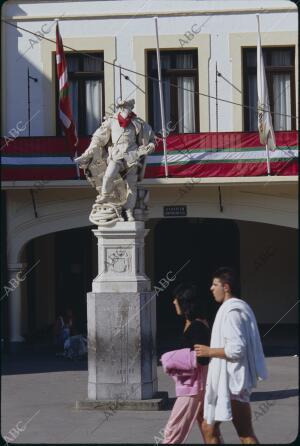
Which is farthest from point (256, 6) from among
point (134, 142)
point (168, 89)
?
point (134, 142)

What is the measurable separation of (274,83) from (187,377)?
16538mm

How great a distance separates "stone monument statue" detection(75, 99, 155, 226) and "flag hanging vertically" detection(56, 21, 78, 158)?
303 inches

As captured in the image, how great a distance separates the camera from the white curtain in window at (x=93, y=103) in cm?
2736

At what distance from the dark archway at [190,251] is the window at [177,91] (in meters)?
4.10

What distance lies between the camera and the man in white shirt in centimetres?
1008

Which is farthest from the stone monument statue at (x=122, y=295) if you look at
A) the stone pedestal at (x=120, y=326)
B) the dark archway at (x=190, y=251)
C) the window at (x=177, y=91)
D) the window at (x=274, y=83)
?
the dark archway at (x=190, y=251)

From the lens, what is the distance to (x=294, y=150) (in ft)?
82.6

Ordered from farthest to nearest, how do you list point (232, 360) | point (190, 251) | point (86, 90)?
point (190, 251), point (86, 90), point (232, 360)

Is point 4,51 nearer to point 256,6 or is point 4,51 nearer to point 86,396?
point 256,6

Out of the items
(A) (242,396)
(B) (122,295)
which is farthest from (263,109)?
(A) (242,396)

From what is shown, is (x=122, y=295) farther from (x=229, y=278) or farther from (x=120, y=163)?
(x=229, y=278)

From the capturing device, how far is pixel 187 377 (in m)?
11.3

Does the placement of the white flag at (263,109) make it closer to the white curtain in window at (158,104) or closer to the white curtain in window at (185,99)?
the white curtain in window at (185,99)

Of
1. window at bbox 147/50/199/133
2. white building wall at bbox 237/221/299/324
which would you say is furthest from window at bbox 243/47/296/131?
white building wall at bbox 237/221/299/324
